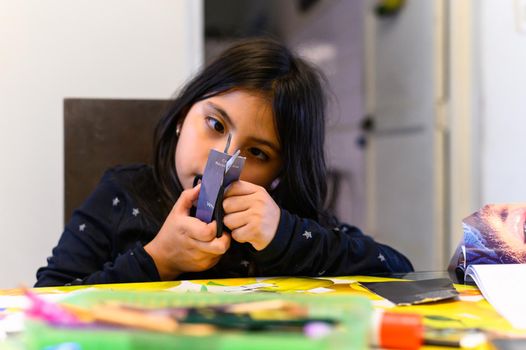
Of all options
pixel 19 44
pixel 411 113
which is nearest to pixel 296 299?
pixel 19 44

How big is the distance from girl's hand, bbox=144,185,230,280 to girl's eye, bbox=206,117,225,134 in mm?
156

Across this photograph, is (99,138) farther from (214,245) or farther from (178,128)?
(214,245)

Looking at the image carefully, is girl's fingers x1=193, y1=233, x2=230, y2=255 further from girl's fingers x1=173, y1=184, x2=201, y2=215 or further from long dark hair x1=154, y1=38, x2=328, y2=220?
long dark hair x1=154, y1=38, x2=328, y2=220

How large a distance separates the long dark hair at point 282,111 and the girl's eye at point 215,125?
0.19 feet

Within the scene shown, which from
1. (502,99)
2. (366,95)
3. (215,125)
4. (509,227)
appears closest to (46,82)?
(215,125)

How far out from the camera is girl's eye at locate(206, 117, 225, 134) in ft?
2.99

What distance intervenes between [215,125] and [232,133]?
0.13ft

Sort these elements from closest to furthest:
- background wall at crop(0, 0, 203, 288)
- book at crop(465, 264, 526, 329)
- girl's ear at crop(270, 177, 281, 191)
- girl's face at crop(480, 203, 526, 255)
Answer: book at crop(465, 264, 526, 329)
girl's face at crop(480, 203, 526, 255)
girl's ear at crop(270, 177, 281, 191)
background wall at crop(0, 0, 203, 288)

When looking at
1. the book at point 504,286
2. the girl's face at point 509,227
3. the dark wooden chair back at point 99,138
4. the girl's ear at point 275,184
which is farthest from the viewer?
the dark wooden chair back at point 99,138

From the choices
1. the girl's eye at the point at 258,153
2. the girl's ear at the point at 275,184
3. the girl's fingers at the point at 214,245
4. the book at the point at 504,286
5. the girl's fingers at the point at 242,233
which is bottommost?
the book at the point at 504,286

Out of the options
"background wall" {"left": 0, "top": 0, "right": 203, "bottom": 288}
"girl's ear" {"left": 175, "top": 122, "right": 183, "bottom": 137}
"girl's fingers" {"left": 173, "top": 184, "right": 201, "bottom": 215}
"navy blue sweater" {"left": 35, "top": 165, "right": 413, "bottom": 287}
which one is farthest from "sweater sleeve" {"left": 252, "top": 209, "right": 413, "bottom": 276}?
"background wall" {"left": 0, "top": 0, "right": 203, "bottom": 288}

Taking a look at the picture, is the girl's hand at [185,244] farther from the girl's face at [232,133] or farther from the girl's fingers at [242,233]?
the girl's face at [232,133]

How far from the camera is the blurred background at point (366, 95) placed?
1.32 meters

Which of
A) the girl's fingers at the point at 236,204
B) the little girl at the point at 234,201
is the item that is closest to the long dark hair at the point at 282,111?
the little girl at the point at 234,201
